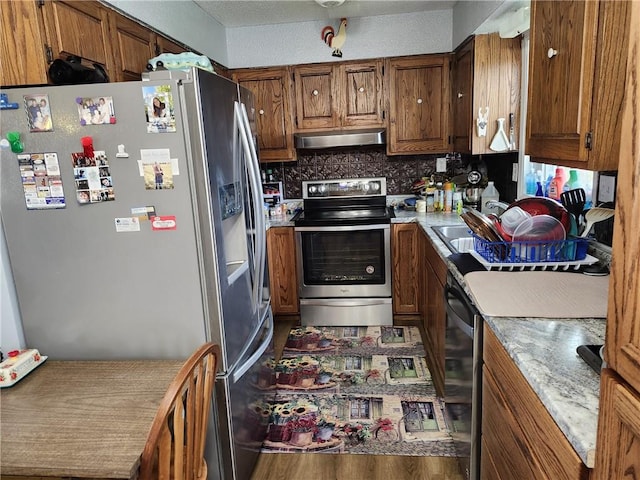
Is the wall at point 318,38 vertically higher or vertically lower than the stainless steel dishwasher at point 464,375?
higher

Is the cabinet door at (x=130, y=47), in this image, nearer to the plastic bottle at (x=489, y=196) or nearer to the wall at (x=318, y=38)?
the wall at (x=318, y=38)

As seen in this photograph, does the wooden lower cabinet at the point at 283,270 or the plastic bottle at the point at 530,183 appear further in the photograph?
the wooden lower cabinet at the point at 283,270

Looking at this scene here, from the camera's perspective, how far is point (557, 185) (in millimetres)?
2340

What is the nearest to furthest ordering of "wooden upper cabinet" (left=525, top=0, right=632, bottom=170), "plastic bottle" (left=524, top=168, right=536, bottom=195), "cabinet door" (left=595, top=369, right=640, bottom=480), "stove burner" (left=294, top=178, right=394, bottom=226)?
"cabinet door" (left=595, top=369, right=640, bottom=480)
"wooden upper cabinet" (left=525, top=0, right=632, bottom=170)
"plastic bottle" (left=524, top=168, right=536, bottom=195)
"stove burner" (left=294, top=178, right=394, bottom=226)

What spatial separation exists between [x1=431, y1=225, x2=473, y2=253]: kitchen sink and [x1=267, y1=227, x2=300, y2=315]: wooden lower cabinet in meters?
1.16

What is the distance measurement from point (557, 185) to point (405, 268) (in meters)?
1.28

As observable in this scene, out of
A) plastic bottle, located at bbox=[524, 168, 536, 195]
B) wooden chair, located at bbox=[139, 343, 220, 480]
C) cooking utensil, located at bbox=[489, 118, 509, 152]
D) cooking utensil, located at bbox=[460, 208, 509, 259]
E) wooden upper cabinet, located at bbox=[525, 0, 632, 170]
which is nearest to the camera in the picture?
wooden chair, located at bbox=[139, 343, 220, 480]

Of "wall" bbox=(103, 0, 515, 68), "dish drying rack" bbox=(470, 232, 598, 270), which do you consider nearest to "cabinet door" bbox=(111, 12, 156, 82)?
"wall" bbox=(103, 0, 515, 68)

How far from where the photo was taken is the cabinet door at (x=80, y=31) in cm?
165

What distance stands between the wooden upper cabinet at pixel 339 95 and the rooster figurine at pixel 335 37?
0.37ft

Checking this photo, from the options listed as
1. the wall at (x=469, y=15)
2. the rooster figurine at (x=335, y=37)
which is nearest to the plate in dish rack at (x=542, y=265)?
the wall at (x=469, y=15)

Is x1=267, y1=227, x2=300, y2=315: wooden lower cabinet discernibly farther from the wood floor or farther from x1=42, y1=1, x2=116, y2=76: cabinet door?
x1=42, y1=1, x2=116, y2=76: cabinet door

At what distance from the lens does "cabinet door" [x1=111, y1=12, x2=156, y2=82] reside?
2.08 m

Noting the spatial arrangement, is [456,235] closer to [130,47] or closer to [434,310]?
[434,310]
